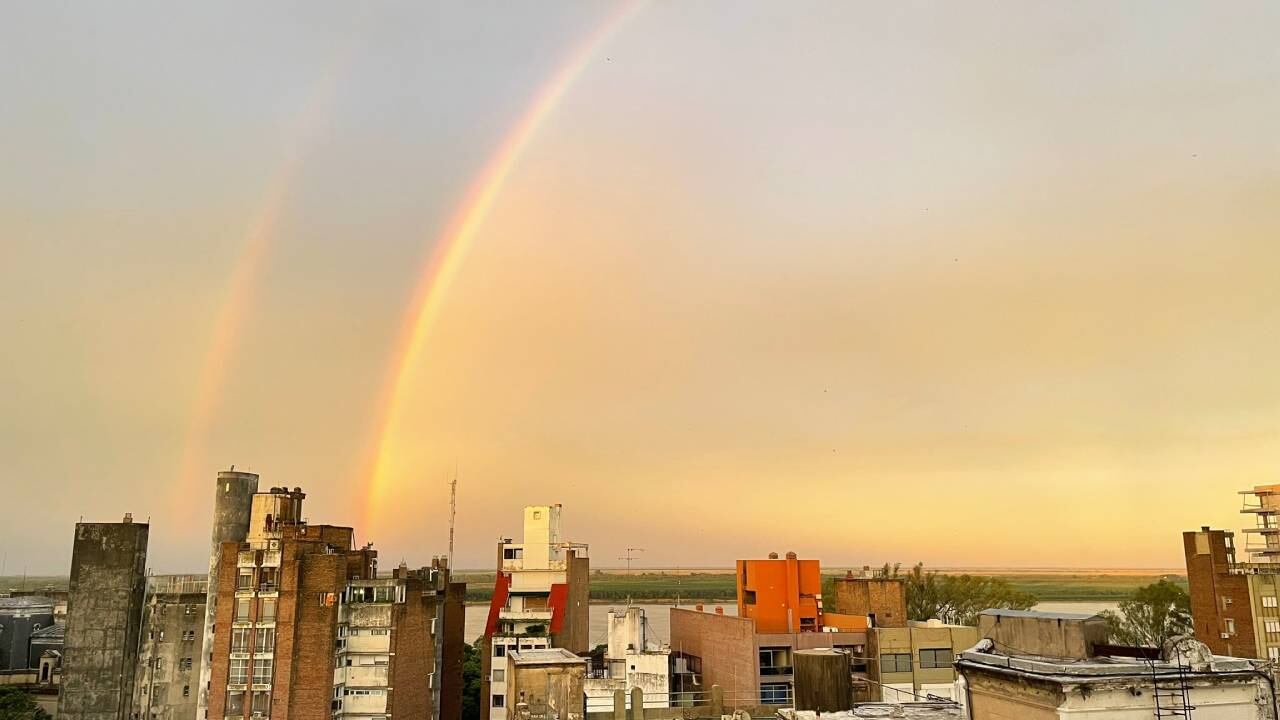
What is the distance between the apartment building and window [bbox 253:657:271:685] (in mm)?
67727

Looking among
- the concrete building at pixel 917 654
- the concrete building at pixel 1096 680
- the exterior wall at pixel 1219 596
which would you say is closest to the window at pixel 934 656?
the concrete building at pixel 917 654

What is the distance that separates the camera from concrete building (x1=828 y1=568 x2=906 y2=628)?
69688mm

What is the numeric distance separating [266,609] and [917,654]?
139 ft

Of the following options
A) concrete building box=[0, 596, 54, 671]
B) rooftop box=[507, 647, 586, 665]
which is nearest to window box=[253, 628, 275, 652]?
rooftop box=[507, 647, 586, 665]

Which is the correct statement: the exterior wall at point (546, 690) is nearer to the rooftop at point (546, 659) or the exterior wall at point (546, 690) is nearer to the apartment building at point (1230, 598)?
the rooftop at point (546, 659)

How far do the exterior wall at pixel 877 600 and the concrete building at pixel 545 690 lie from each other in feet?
115

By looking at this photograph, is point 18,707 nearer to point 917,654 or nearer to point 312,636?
point 312,636

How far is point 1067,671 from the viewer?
16.3 meters

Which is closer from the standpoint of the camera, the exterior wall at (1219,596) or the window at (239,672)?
the window at (239,672)

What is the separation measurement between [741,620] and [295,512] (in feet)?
104

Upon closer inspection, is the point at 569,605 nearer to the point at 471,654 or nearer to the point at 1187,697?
the point at 471,654

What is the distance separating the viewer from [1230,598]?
69000 millimetres

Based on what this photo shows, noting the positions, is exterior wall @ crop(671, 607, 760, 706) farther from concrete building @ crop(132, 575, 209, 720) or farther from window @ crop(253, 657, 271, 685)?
concrete building @ crop(132, 575, 209, 720)

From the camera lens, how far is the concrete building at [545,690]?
40531 mm
